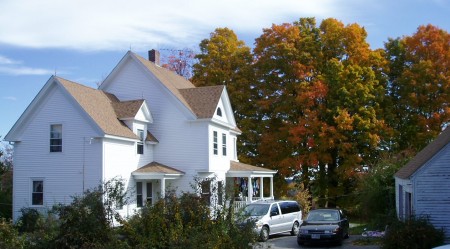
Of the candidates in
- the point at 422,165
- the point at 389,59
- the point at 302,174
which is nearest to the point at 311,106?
the point at 302,174

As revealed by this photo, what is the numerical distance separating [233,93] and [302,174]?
325 inches

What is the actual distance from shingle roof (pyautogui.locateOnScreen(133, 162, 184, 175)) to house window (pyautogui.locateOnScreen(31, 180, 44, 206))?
5286 millimetres

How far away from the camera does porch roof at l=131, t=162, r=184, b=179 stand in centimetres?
3166

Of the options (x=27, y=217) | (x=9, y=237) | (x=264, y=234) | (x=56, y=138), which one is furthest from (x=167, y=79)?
(x=9, y=237)

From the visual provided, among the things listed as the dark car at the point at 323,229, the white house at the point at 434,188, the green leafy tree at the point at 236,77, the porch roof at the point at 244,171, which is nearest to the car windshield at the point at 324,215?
the dark car at the point at 323,229

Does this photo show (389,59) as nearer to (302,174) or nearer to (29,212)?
(302,174)

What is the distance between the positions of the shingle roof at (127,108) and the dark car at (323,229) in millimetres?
13248

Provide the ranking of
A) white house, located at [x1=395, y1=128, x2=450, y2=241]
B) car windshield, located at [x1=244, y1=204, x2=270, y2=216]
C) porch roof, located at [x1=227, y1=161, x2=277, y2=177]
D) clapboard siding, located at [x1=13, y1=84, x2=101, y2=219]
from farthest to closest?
porch roof, located at [x1=227, y1=161, x2=277, y2=177] → clapboard siding, located at [x1=13, y1=84, x2=101, y2=219] → car windshield, located at [x1=244, y1=204, x2=270, y2=216] → white house, located at [x1=395, y1=128, x2=450, y2=241]

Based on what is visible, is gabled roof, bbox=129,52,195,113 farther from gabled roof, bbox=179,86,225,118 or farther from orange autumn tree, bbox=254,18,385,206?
orange autumn tree, bbox=254,18,385,206

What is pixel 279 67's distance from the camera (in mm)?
42125

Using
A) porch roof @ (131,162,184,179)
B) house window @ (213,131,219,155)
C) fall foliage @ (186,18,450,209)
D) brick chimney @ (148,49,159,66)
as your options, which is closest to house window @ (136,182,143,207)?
porch roof @ (131,162,184,179)

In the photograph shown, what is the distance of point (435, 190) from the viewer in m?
19.7

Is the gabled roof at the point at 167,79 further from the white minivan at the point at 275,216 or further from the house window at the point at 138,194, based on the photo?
the white minivan at the point at 275,216

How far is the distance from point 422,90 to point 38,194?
2677 cm
